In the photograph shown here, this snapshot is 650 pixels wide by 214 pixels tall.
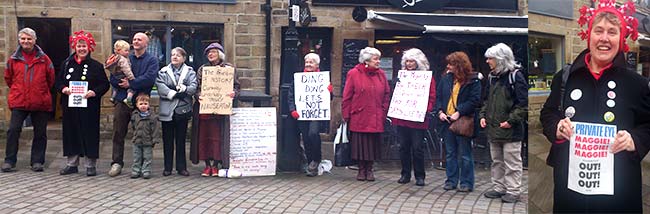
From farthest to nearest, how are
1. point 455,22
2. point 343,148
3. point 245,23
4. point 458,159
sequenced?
1. point 245,23
2. point 455,22
3. point 343,148
4. point 458,159

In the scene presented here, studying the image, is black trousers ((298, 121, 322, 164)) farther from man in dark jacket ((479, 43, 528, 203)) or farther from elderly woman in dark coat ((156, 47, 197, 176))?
man in dark jacket ((479, 43, 528, 203))

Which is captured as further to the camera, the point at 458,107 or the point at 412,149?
the point at 412,149

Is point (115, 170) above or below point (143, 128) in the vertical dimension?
below

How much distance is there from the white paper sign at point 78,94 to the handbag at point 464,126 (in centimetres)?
369

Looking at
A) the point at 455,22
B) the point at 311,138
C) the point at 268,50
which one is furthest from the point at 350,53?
the point at 311,138

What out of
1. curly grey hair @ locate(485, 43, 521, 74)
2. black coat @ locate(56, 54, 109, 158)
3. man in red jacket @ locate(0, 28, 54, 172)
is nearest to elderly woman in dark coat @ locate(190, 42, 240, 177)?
black coat @ locate(56, 54, 109, 158)

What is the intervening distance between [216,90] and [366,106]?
1.54 m

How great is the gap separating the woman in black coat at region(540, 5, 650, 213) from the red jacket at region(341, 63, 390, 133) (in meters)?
4.80

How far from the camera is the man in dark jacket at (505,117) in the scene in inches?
190

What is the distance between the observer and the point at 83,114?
645 centimetres

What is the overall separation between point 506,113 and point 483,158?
2970 mm

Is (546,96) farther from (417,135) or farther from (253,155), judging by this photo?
(253,155)


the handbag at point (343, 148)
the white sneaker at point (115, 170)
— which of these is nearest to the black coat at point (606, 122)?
the handbag at point (343, 148)

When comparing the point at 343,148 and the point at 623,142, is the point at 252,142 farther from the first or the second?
the point at 623,142
